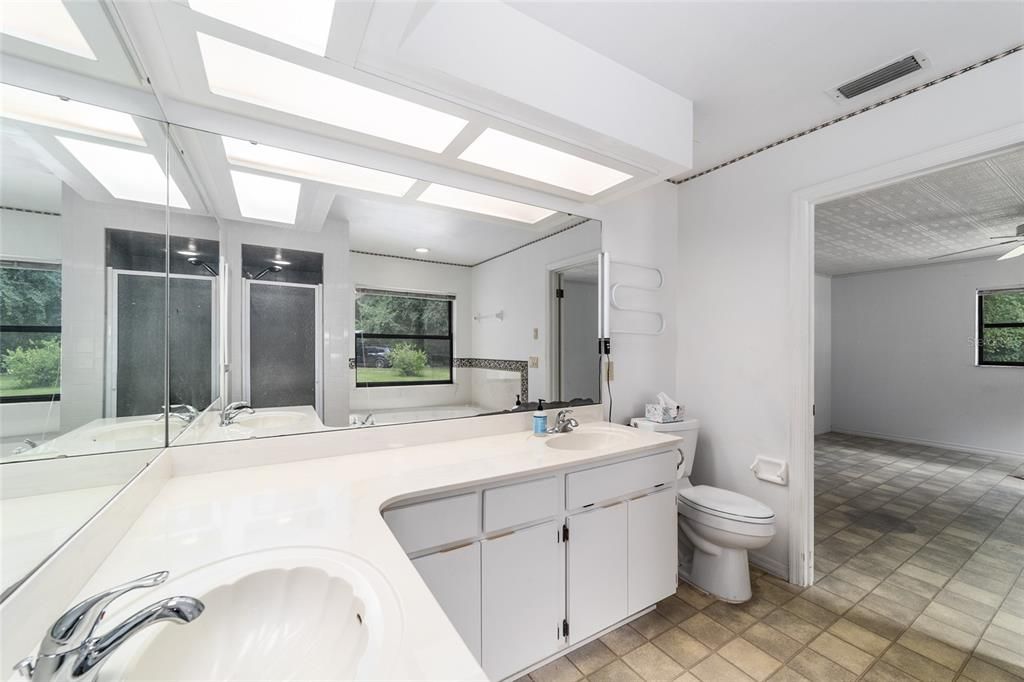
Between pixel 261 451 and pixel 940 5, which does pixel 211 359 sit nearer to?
pixel 261 451

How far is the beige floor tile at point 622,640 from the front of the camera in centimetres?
175

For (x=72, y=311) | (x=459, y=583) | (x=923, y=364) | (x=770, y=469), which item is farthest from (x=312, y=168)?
(x=923, y=364)

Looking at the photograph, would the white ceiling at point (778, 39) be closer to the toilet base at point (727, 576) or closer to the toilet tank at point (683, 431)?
the toilet tank at point (683, 431)

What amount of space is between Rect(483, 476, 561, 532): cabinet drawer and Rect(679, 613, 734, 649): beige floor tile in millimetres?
977

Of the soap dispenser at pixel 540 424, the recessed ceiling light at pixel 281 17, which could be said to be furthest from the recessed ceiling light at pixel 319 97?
the soap dispenser at pixel 540 424

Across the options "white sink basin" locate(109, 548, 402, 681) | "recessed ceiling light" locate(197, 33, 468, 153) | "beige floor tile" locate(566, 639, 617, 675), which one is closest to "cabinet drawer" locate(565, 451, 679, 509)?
"beige floor tile" locate(566, 639, 617, 675)

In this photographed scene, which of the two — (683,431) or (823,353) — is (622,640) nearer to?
(683,431)

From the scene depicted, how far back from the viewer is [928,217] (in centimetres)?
355

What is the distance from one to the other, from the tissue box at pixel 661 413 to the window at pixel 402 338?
1365mm

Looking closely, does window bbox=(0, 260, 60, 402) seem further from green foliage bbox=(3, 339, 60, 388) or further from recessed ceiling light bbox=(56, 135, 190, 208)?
recessed ceiling light bbox=(56, 135, 190, 208)

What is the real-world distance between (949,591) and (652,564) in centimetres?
172

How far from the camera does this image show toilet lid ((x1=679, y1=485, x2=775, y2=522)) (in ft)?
6.68

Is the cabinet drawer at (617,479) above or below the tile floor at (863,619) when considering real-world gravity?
above

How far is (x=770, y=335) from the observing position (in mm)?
2402
